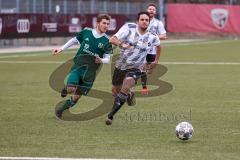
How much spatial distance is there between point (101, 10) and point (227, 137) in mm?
42463

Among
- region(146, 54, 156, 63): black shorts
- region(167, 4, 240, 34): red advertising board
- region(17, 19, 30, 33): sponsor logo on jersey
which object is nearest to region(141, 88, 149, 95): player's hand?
region(146, 54, 156, 63): black shorts

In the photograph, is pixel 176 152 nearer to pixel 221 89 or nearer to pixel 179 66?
pixel 221 89

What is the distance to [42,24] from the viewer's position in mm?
41188

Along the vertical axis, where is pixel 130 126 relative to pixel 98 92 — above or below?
above

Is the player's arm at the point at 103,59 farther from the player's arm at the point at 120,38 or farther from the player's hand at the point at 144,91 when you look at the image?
the player's hand at the point at 144,91

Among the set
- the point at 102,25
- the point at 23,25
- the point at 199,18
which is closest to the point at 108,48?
the point at 102,25

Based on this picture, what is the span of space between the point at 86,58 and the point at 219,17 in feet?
152

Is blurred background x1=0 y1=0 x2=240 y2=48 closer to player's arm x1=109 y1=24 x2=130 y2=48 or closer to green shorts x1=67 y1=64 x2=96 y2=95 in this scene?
green shorts x1=67 y1=64 x2=96 y2=95

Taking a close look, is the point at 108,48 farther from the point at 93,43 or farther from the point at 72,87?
the point at 72,87

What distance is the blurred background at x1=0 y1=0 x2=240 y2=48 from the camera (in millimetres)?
39719

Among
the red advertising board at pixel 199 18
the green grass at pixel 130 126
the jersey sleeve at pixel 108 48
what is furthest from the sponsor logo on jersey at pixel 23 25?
the jersey sleeve at pixel 108 48

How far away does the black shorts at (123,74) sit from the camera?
12094 mm

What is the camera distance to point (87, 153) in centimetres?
937

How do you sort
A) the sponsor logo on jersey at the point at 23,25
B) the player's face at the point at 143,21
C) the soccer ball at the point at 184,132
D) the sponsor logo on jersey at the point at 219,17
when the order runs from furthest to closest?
1. the sponsor logo on jersey at the point at 219,17
2. the sponsor logo on jersey at the point at 23,25
3. the player's face at the point at 143,21
4. the soccer ball at the point at 184,132
